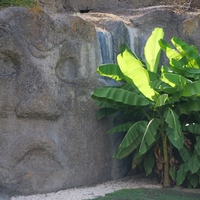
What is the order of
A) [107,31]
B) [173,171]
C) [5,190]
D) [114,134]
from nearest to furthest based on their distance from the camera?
[5,190], [173,171], [114,134], [107,31]

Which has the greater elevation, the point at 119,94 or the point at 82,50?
the point at 82,50

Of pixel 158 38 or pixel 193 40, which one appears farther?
pixel 193 40

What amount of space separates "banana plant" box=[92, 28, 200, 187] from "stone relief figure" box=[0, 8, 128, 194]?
510 millimetres

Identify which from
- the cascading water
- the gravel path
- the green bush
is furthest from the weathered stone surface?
the gravel path

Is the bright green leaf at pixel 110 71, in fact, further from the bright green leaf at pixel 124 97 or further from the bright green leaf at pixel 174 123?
the bright green leaf at pixel 174 123

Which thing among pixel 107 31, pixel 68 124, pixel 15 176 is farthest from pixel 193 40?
pixel 15 176

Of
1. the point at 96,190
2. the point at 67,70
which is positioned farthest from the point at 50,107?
the point at 96,190

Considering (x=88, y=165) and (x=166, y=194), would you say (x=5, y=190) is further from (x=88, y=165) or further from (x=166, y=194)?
(x=166, y=194)

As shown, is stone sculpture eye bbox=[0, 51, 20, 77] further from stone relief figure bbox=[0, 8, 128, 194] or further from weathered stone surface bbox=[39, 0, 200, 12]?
weathered stone surface bbox=[39, 0, 200, 12]

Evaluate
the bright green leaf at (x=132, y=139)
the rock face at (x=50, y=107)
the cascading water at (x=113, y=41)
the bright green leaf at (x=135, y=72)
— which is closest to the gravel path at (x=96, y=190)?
the rock face at (x=50, y=107)

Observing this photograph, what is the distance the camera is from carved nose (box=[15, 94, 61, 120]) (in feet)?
32.8

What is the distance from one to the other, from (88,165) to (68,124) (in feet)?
2.80

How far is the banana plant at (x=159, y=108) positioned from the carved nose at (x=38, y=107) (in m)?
0.79

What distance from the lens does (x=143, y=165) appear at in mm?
11500
